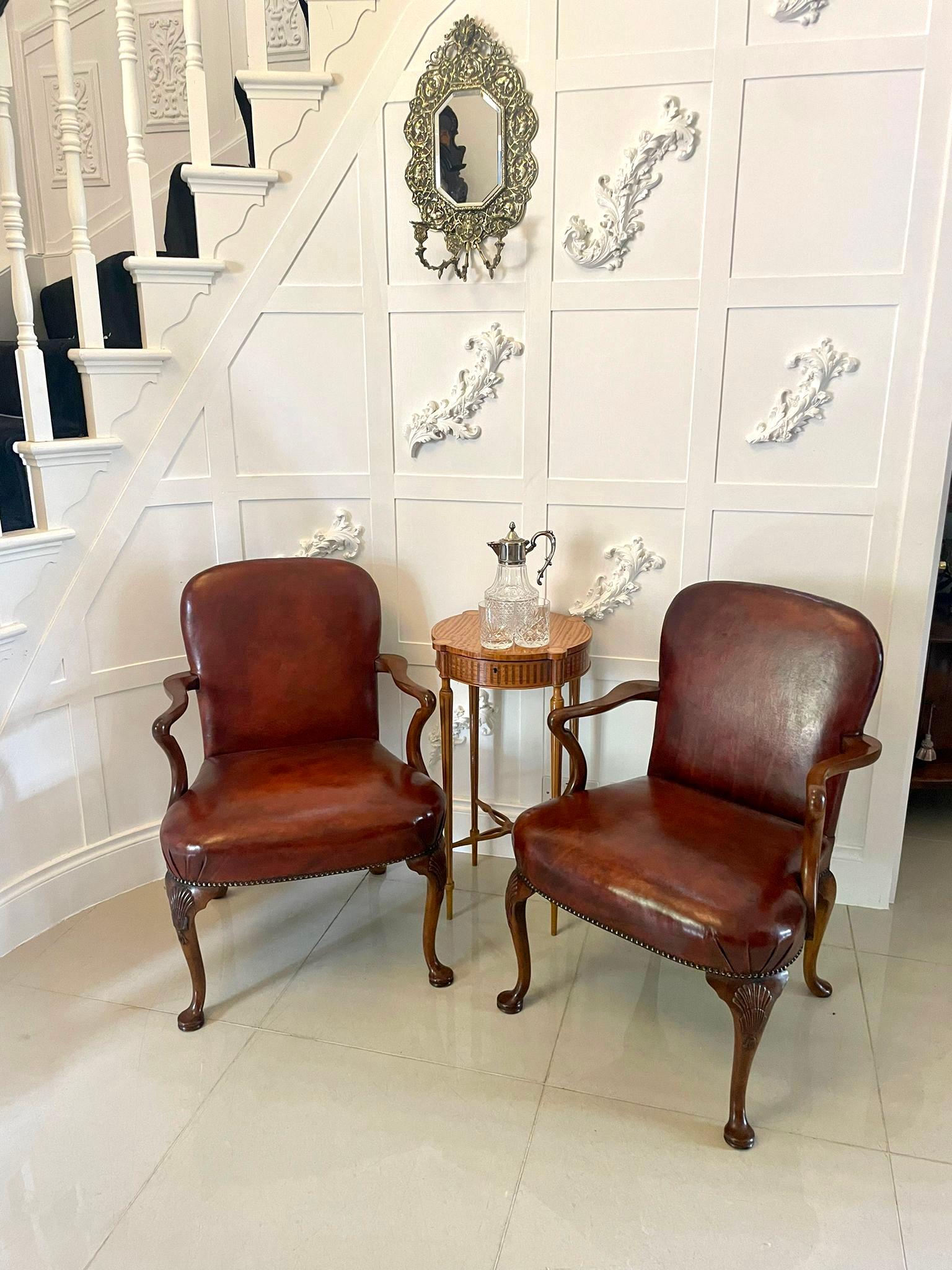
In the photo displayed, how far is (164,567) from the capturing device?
8.42 feet

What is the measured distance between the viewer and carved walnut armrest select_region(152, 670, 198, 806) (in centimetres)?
217

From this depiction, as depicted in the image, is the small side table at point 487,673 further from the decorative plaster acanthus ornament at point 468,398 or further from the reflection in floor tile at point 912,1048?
the reflection in floor tile at point 912,1048

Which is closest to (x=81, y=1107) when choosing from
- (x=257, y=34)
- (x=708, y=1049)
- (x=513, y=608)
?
(x=708, y=1049)

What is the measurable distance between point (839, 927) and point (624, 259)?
1942mm

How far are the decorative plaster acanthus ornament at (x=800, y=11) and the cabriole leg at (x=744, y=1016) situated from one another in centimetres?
217

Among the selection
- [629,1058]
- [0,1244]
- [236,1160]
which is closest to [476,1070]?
[629,1058]

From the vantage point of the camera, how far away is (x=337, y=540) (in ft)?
8.82

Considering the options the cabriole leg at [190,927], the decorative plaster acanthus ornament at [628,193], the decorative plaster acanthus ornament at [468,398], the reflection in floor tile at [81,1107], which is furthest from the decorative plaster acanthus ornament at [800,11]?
the reflection in floor tile at [81,1107]

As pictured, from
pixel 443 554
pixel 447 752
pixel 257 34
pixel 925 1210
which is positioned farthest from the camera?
pixel 443 554

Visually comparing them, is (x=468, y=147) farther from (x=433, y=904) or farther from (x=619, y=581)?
(x=433, y=904)

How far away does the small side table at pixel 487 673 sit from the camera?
88.7 inches

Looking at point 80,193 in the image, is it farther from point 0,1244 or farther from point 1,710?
point 0,1244

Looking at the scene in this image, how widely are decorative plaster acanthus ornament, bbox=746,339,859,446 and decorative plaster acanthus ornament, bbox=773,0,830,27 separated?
739 millimetres

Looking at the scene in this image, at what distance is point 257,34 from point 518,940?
8.12 feet
